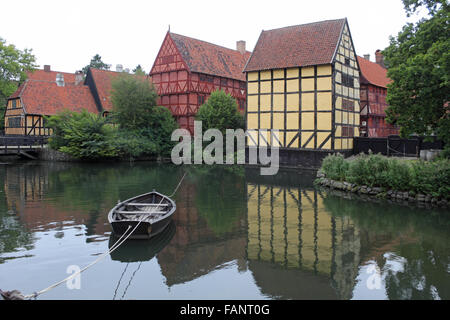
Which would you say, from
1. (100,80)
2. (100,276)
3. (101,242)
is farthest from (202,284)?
(100,80)

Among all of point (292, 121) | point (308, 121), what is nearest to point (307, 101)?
point (308, 121)

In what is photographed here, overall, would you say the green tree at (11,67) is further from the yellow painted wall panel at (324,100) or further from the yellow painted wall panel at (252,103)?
the yellow painted wall panel at (324,100)

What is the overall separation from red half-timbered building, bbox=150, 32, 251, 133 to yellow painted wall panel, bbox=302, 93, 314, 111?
1095 cm

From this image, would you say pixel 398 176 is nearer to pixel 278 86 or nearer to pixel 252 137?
pixel 278 86

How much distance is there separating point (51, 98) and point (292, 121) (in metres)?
24.5

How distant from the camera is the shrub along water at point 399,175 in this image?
1541 cm

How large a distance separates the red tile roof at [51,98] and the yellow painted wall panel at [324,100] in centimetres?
2348

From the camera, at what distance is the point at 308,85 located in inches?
1043

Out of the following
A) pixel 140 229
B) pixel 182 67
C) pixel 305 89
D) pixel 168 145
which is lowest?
pixel 140 229

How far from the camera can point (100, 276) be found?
8.12 metres

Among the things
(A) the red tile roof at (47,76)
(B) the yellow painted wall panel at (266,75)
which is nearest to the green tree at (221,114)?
(B) the yellow painted wall panel at (266,75)

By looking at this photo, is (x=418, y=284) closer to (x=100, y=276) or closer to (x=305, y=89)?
(x=100, y=276)

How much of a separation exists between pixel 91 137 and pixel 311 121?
17.4 meters

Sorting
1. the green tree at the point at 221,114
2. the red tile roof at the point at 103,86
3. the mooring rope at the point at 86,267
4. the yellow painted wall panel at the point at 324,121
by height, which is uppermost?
the red tile roof at the point at 103,86
